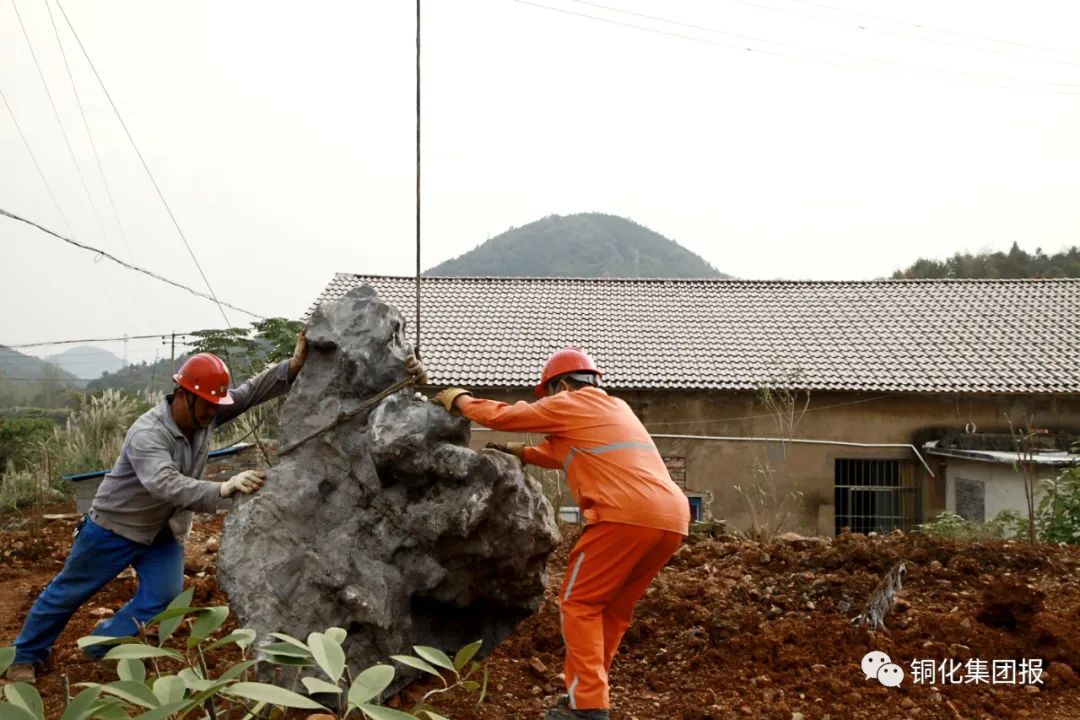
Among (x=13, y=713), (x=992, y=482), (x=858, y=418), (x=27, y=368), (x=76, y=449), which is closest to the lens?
(x=13, y=713)

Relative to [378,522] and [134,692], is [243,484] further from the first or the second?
[134,692]

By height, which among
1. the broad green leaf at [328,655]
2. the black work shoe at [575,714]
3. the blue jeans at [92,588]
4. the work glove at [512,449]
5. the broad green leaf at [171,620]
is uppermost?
the work glove at [512,449]

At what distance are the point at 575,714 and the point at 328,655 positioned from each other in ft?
6.40

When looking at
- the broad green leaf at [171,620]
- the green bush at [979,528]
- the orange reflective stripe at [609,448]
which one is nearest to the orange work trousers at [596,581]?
the orange reflective stripe at [609,448]

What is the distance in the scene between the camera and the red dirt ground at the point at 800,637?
4.30 metres

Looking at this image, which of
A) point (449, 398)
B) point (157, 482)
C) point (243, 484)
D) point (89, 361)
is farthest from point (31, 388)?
point (449, 398)

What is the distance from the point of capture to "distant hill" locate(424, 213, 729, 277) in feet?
239

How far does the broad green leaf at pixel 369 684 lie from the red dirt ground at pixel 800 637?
2.12 meters

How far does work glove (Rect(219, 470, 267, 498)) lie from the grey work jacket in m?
0.07

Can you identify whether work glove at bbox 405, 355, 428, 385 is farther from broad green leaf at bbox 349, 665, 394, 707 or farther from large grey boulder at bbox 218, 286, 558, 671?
broad green leaf at bbox 349, 665, 394, 707

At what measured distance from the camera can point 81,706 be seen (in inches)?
75.5

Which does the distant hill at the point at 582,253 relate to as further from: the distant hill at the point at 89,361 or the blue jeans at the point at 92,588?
the blue jeans at the point at 92,588

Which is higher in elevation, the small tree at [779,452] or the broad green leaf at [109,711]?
the broad green leaf at [109,711]

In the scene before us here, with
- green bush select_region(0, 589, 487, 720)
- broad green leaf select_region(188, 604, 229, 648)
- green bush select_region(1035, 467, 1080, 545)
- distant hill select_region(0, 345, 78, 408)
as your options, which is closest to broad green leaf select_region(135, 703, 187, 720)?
green bush select_region(0, 589, 487, 720)
